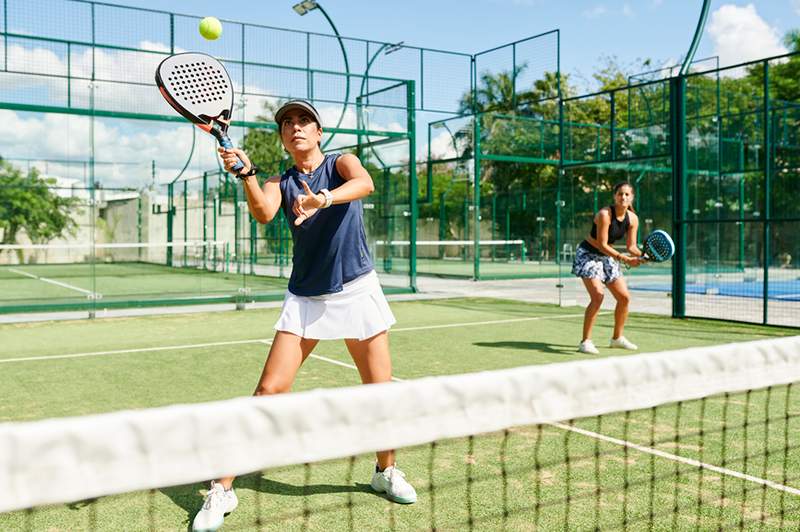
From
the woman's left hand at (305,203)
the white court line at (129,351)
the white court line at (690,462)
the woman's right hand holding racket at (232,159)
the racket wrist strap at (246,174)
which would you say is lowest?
the white court line at (690,462)

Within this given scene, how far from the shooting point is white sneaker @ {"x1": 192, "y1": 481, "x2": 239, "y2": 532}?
11.4 ft

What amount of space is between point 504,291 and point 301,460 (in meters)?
16.1

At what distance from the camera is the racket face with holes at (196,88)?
3688 millimetres

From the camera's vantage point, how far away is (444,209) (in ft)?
77.8

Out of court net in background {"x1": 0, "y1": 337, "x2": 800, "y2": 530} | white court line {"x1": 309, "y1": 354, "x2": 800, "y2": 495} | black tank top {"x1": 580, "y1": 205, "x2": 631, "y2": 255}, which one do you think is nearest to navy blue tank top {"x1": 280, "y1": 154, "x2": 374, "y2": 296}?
court net in background {"x1": 0, "y1": 337, "x2": 800, "y2": 530}

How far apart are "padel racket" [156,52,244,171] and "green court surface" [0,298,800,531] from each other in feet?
5.66

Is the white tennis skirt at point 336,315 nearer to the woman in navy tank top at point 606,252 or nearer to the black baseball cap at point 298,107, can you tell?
the black baseball cap at point 298,107

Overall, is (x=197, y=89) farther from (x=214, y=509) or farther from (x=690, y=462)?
(x=690, y=462)

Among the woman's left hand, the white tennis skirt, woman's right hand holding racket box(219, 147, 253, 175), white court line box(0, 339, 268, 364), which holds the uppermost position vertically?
woman's right hand holding racket box(219, 147, 253, 175)

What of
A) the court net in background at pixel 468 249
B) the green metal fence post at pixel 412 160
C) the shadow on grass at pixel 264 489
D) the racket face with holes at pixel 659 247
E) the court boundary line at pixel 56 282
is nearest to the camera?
the shadow on grass at pixel 264 489

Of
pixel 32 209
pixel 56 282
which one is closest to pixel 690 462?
pixel 32 209

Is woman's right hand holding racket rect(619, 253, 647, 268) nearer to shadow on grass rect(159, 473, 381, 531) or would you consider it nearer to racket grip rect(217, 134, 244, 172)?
shadow on grass rect(159, 473, 381, 531)

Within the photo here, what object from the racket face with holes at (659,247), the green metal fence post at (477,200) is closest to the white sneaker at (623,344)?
the racket face with holes at (659,247)

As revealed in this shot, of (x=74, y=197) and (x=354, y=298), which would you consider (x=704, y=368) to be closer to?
(x=354, y=298)
